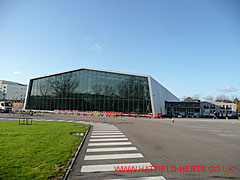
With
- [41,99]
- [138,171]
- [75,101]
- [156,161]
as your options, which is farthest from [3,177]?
[41,99]

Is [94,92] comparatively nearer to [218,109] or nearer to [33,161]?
[33,161]

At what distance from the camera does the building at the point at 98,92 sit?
119ft

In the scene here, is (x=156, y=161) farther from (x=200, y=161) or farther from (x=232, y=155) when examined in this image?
(x=232, y=155)

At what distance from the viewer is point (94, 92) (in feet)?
126

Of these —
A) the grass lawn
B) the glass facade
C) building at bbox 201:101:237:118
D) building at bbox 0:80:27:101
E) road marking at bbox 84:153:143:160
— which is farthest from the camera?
building at bbox 0:80:27:101

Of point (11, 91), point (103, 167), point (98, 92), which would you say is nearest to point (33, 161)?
point (103, 167)

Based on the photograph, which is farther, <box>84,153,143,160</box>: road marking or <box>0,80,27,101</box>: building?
<box>0,80,27,101</box>: building

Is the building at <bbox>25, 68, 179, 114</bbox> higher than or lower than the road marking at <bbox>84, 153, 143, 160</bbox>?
higher

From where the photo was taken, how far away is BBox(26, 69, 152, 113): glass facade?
36.4 metres

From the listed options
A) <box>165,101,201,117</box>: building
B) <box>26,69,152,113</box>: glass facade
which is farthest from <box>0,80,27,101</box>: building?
<box>165,101,201,117</box>: building

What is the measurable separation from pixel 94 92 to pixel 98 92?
1.06 meters

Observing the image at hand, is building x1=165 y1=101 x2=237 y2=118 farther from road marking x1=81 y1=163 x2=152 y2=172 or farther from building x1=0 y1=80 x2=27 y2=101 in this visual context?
building x1=0 y1=80 x2=27 y2=101

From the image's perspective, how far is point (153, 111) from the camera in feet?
115

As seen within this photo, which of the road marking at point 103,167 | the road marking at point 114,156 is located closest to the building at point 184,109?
the road marking at point 114,156
